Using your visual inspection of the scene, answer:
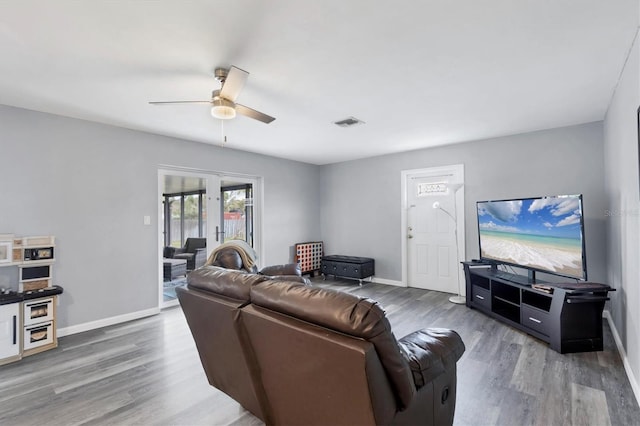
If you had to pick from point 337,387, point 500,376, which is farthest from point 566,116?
point 337,387

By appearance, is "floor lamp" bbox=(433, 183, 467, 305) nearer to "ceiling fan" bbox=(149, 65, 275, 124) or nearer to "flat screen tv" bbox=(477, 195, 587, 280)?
"flat screen tv" bbox=(477, 195, 587, 280)

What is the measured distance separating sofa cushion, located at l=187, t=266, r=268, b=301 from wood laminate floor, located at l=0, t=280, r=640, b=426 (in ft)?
2.88

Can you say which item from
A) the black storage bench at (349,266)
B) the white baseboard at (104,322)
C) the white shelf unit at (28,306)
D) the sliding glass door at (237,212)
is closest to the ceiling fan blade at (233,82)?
the white shelf unit at (28,306)

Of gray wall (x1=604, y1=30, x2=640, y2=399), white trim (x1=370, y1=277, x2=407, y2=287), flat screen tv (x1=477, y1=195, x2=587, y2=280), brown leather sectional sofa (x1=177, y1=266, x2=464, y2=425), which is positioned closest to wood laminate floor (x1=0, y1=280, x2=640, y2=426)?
gray wall (x1=604, y1=30, x2=640, y2=399)

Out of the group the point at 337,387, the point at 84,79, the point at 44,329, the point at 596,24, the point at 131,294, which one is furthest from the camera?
the point at 131,294

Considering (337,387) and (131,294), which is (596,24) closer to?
(337,387)

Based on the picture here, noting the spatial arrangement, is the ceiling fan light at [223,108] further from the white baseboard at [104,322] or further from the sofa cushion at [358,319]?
the white baseboard at [104,322]

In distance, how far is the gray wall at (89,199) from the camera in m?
3.19

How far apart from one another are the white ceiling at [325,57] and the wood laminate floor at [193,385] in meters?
2.43

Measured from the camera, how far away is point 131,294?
3.93 metres

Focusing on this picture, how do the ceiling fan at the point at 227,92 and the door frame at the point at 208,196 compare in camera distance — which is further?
the door frame at the point at 208,196

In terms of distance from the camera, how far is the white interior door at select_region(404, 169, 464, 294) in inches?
196

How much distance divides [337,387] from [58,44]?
2702 mm

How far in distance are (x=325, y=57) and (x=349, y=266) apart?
160 inches
